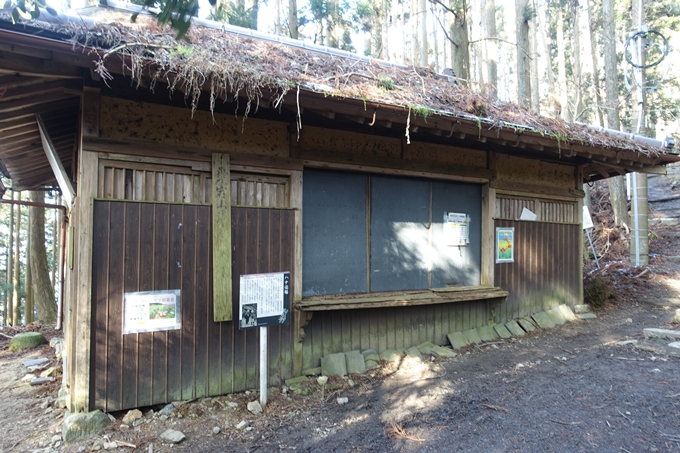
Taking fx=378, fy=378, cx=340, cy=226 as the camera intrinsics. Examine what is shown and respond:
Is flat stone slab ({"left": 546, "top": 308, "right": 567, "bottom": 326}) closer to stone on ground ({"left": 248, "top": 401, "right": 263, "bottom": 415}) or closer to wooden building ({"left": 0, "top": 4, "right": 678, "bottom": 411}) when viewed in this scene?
wooden building ({"left": 0, "top": 4, "right": 678, "bottom": 411})

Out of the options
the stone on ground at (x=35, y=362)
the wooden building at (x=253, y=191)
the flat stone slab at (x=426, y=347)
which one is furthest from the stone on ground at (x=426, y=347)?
the stone on ground at (x=35, y=362)

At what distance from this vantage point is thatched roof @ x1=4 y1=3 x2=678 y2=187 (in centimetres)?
311

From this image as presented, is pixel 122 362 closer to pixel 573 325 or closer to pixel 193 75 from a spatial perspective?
pixel 193 75

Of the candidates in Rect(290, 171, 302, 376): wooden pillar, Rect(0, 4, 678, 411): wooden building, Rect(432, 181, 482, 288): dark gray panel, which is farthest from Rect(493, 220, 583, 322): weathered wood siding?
Rect(290, 171, 302, 376): wooden pillar

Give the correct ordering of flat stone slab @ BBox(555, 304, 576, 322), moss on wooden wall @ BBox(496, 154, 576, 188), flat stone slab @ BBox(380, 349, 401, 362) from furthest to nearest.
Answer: flat stone slab @ BBox(555, 304, 576, 322) < moss on wooden wall @ BBox(496, 154, 576, 188) < flat stone slab @ BBox(380, 349, 401, 362)

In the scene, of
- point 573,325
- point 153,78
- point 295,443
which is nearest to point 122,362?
point 295,443

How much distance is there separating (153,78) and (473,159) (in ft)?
14.6

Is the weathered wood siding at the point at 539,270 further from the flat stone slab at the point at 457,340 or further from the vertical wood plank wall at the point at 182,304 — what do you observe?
→ the vertical wood plank wall at the point at 182,304

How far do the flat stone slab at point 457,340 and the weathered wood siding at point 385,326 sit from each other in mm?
82

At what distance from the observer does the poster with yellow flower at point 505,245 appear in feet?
19.6

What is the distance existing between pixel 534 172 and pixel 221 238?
5.27 meters

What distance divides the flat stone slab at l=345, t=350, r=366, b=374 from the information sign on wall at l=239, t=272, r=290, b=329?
124cm

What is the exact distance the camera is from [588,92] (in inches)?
830

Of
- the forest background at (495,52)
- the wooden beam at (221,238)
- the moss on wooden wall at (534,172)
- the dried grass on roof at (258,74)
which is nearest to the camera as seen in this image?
the dried grass on roof at (258,74)
